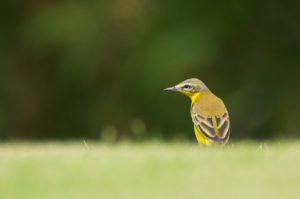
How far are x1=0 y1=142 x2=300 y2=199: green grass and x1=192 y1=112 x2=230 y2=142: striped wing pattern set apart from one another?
1.72m

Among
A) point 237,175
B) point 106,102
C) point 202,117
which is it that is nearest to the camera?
point 237,175

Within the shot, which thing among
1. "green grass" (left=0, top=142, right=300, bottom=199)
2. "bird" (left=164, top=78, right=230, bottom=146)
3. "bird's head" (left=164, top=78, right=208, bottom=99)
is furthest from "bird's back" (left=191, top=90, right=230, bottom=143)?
"green grass" (left=0, top=142, right=300, bottom=199)

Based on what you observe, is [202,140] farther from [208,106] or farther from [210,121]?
[208,106]

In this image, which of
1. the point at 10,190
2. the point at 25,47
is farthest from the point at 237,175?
the point at 25,47

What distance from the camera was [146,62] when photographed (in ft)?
69.1

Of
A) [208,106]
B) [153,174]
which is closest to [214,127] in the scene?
[208,106]


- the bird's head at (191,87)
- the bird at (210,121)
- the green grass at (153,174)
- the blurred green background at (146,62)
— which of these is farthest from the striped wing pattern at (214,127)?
the blurred green background at (146,62)

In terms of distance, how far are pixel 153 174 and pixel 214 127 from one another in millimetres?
3153

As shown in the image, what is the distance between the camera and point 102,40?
22.3m

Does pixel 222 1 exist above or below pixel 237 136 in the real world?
above

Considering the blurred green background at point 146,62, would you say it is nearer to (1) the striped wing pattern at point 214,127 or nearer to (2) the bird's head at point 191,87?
(2) the bird's head at point 191,87

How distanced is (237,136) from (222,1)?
3332 millimetres

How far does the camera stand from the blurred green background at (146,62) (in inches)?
829

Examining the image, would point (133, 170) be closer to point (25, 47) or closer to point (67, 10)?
point (67, 10)
